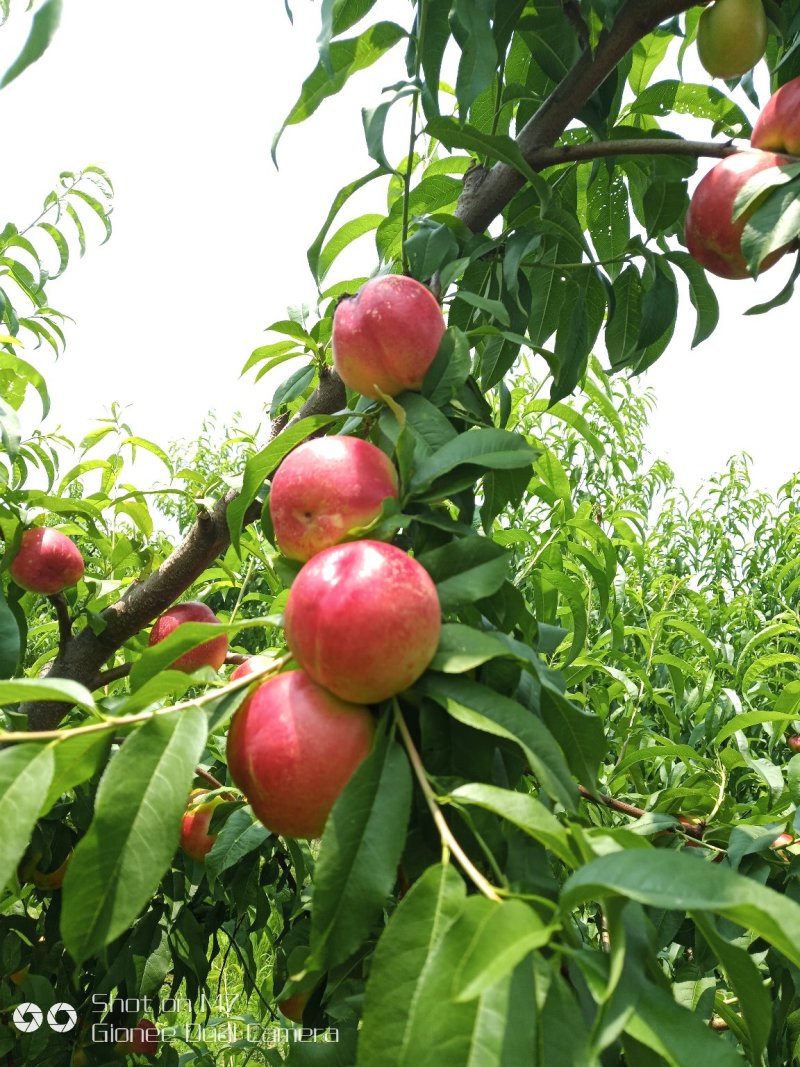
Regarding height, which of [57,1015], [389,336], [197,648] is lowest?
[57,1015]

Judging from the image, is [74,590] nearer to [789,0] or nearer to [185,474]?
[185,474]

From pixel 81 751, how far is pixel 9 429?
0.54m

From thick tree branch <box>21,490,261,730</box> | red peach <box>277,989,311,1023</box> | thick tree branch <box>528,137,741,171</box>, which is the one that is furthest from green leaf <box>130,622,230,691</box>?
red peach <box>277,989,311,1023</box>

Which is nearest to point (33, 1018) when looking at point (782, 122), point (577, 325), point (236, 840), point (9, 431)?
point (236, 840)

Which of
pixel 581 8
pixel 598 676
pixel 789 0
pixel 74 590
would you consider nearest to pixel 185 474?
pixel 74 590

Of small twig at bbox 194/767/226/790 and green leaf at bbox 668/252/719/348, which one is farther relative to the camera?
small twig at bbox 194/767/226/790

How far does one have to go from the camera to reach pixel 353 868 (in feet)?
1.44

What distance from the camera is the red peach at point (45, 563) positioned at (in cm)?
103

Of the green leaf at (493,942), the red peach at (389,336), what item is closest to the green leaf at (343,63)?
the red peach at (389,336)

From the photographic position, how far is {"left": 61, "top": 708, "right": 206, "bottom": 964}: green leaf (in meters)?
0.42

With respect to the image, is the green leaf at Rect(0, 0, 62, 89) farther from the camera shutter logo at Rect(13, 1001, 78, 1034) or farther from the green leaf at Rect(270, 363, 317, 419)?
the camera shutter logo at Rect(13, 1001, 78, 1034)

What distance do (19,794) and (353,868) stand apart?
161mm

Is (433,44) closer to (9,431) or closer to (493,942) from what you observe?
(9,431)

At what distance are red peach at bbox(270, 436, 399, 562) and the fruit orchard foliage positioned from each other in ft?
0.07
